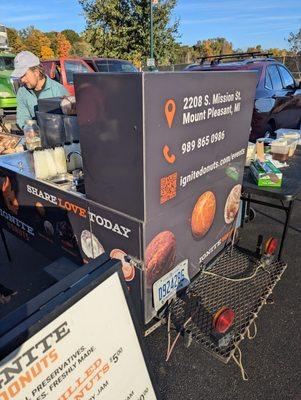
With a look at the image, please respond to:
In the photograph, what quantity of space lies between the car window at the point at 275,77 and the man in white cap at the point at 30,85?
4526 mm

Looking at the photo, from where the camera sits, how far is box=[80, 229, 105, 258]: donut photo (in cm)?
222

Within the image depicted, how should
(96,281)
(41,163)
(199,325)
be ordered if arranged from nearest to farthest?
(96,281) → (199,325) → (41,163)

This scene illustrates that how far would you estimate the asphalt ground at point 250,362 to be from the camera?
206cm

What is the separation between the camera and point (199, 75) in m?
1.83

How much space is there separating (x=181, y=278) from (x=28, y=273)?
1.90m

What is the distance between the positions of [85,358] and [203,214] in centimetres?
151

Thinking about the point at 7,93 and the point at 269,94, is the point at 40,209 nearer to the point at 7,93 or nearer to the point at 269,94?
the point at 269,94

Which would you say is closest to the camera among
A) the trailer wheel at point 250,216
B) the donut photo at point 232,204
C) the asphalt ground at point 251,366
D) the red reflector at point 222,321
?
the red reflector at point 222,321

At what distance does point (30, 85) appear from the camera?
3740 mm

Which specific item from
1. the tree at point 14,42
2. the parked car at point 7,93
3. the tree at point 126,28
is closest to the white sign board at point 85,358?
the parked car at point 7,93

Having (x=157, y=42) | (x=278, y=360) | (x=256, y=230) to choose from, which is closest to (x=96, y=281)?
(x=278, y=360)

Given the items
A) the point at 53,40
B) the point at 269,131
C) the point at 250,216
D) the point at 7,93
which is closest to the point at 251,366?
the point at 250,216

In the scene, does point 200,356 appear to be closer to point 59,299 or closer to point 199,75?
point 59,299

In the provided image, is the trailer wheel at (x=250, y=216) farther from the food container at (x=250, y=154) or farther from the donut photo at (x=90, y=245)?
the donut photo at (x=90, y=245)
